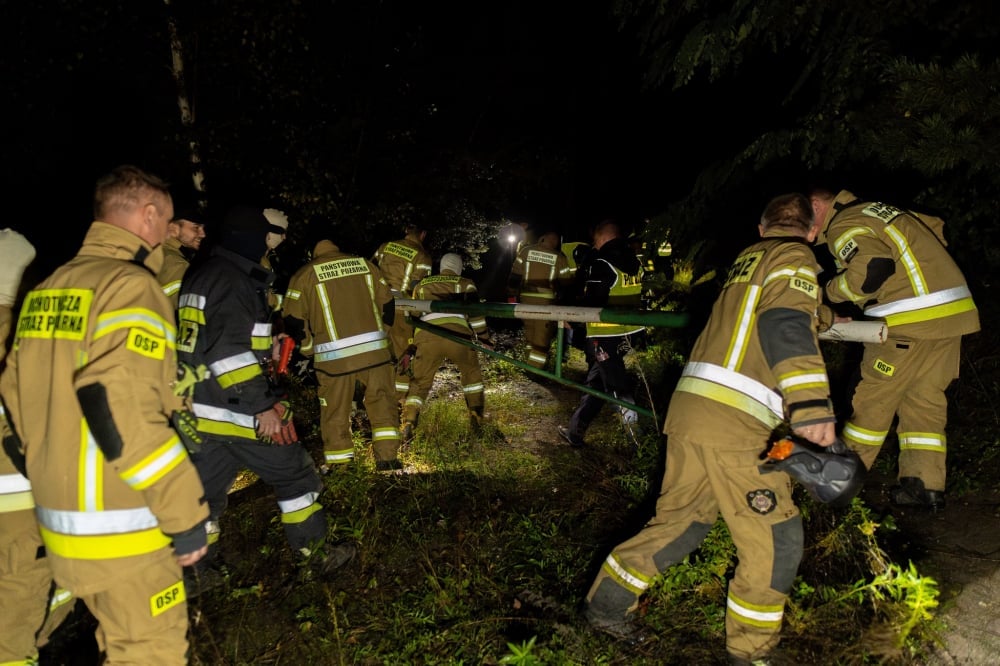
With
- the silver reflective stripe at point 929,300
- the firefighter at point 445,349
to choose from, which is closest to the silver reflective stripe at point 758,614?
the silver reflective stripe at point 929,300

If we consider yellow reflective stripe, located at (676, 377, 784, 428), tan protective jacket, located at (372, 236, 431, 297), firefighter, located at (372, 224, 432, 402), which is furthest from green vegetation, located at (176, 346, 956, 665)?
tan protective jacket, located at (372, 236, 431, 297)

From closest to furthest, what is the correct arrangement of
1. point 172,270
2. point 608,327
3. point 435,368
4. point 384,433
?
point 172,270 → point 384,433 → point 608,327 → point 435,368

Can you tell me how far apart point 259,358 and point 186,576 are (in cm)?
135

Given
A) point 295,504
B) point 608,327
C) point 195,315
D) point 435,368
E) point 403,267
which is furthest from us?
point 403,267

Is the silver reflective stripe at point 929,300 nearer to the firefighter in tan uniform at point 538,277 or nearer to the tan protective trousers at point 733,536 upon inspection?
the tan protective trousers at point 733,536

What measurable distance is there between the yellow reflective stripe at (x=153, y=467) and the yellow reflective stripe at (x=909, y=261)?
392 cm

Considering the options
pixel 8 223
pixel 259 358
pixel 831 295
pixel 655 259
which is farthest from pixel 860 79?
pixel 8 223

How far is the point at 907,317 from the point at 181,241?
16.4 ft

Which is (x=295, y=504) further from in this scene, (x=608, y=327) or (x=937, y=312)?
(x=937, y=312)

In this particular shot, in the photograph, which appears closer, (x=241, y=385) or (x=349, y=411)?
(x=241, y=385)

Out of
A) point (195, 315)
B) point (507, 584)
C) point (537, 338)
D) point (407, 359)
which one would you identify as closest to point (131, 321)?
point (195, 315)

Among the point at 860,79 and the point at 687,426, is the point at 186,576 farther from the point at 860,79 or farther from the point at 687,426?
the point at 860,79

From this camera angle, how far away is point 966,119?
3.04 metres

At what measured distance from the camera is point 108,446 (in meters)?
1.77
